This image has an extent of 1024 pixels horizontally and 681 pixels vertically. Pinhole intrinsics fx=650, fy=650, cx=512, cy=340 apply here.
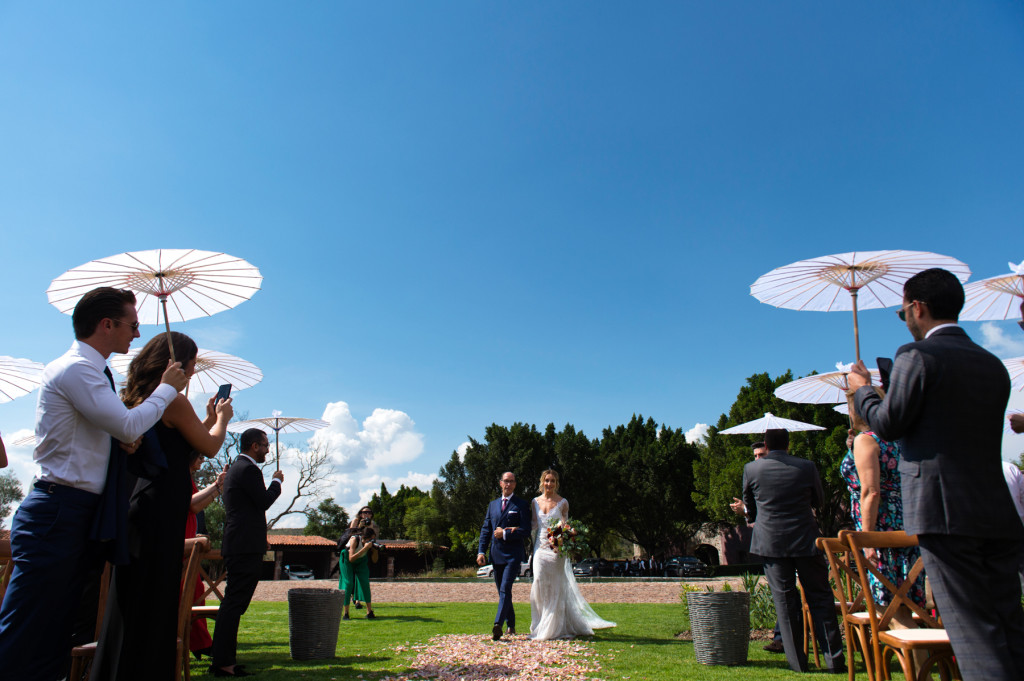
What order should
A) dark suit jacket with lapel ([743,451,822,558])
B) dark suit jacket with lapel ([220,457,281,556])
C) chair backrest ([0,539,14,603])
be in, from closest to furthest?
chair backrest ([0,539,14,603]), dark suit jacket with lapel ([743,451,822,558]), dark suit jacket with lapel ([220,457,281,556])

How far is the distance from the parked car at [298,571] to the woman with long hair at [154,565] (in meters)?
43.4

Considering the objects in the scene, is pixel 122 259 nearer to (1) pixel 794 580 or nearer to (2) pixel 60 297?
(2) pixel 60 297

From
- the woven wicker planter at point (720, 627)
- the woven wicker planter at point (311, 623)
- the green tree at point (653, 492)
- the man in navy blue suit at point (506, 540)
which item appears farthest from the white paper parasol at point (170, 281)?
the green tree at point (653, 492)

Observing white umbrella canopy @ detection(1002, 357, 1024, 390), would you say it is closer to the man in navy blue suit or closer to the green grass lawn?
the green grass lawn

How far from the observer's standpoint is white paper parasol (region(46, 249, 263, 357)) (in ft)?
17.9

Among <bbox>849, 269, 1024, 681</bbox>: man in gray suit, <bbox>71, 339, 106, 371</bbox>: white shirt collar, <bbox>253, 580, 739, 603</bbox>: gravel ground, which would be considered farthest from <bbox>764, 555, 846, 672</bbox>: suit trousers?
<bbox>253, 580, 739, 603</bbox>: gravel ground

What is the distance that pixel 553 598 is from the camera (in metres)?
8.43

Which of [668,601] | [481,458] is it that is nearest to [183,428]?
[668,601]

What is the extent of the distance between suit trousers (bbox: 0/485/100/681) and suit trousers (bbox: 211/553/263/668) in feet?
9.13

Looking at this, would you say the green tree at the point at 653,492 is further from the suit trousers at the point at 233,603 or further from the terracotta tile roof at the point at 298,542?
the suit trousers at the point at 233,603

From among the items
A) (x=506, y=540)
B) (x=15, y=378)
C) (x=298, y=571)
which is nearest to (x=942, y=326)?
(x=506, y=540)

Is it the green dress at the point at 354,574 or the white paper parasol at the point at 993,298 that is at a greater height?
the white paper parasol at the point at 993,298

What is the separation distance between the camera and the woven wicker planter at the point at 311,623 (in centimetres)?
651

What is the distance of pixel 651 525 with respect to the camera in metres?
50.6
